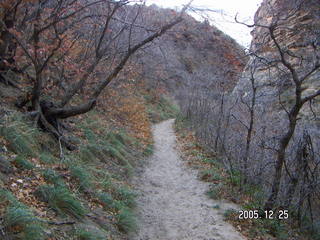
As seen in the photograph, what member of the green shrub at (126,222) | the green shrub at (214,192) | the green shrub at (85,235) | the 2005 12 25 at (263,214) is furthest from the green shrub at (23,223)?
the green shrub at (214,192)

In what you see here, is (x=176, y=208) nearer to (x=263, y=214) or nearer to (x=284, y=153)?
(x=263, y=214)

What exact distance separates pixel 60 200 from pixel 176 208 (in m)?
3.27

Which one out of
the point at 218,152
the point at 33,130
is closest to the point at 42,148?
the point at 33,130

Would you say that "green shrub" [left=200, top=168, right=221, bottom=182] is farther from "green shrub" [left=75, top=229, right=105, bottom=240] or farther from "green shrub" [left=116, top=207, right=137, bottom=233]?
"green shrub" [left=75, top=229, right=105, bottom=240]

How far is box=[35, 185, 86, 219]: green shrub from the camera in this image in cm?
484

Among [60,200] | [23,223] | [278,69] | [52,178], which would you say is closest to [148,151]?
[278,69]

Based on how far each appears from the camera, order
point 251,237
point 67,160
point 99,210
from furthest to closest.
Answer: point 67,160
point 251,237
point 99,210

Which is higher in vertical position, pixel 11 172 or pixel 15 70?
pixel 15 70

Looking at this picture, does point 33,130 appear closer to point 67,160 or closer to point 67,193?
point 67,160

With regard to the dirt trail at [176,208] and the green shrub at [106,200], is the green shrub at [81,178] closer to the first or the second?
the green shrub at [106,200]

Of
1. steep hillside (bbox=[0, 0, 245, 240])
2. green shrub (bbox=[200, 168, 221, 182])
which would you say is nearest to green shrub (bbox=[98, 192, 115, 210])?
steep hillside (bbox=[0, 0, 245, 240])

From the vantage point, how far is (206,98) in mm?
19359

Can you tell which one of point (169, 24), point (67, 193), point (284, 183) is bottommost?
point (67, 193)

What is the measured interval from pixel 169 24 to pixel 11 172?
4.99m
